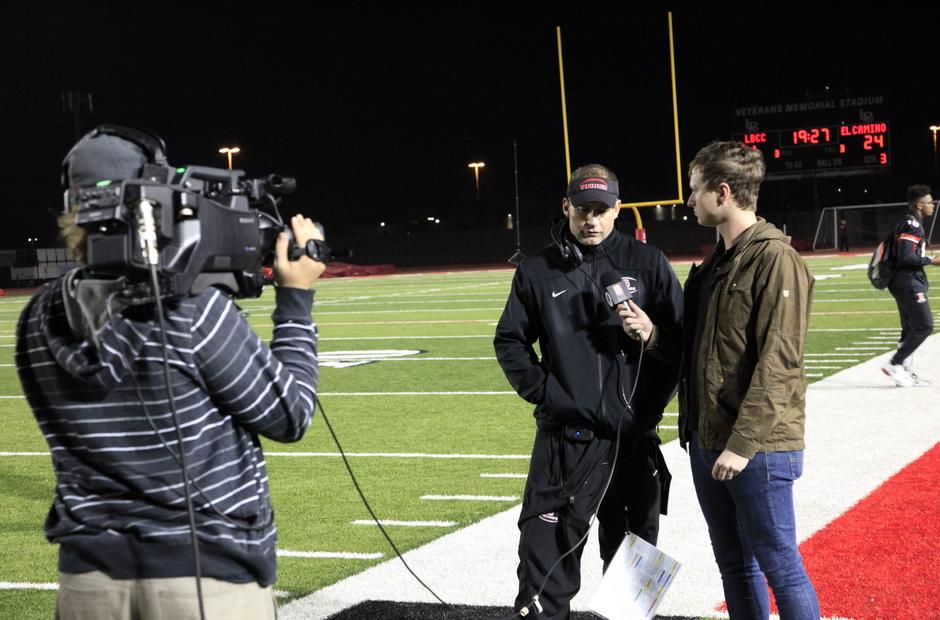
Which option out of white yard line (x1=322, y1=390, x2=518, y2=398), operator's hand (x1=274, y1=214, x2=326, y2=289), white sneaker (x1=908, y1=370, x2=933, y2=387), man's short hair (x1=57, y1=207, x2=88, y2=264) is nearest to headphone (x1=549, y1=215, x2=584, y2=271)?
operator's hand (x1=274, y1=214, x2=326, y2=289)

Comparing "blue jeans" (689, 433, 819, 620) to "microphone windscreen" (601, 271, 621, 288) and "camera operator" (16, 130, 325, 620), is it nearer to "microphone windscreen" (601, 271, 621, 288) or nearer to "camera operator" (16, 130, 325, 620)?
"microphone windscreen" (601, 271, 621, 288)

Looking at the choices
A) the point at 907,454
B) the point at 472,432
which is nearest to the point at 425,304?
the point at 472,432

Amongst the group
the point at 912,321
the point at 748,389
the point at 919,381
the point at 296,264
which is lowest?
the point at 919,381

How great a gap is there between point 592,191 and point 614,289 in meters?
0.45

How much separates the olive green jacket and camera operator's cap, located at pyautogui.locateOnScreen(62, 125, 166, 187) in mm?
1781

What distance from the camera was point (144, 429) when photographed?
2.29 m

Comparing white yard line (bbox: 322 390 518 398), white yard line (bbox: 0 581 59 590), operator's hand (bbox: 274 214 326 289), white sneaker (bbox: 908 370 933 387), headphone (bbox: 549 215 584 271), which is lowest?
white sneaker (bbox: 908 370 933 387)

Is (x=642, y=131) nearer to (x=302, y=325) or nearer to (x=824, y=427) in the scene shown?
(x=824, y=427)

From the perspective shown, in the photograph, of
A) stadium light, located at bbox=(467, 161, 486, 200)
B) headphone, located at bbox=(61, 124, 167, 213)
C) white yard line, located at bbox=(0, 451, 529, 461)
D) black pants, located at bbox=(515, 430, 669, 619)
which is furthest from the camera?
stadium light, located at bbox=(467, 161, 486, 200)

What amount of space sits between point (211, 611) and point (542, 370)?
211 cm

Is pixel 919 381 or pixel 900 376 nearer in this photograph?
pixel 900 376

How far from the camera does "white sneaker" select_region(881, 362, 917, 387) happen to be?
1012 cm

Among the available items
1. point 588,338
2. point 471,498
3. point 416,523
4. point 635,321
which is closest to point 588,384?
point 588,338

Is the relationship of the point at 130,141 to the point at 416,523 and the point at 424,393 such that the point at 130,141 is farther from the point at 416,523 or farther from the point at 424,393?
the point at 424,393
